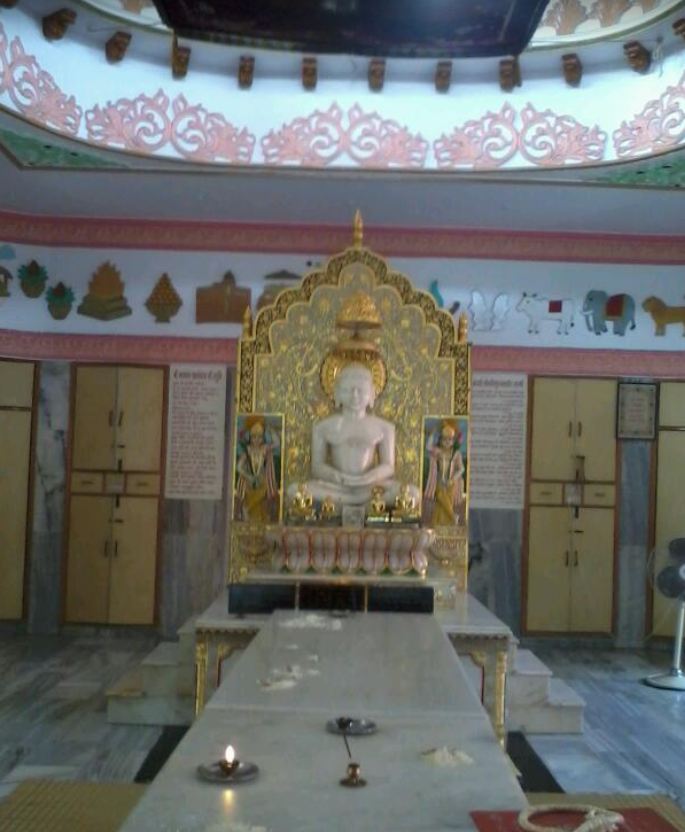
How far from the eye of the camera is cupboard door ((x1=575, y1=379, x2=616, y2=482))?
10.4 m

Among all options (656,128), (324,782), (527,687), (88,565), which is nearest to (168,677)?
(527,687)

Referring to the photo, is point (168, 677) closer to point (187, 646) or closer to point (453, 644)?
point (187, 646)

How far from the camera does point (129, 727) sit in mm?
6926

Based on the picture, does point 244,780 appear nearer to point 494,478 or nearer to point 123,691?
point 123,691

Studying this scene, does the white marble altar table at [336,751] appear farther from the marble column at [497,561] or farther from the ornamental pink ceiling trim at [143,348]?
the ornamental pink ceiling trim at [143,348]

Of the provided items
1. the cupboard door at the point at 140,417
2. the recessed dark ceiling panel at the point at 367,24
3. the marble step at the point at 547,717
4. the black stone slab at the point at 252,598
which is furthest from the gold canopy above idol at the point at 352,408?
the recessed dark ceiling panel at the point at 367,24

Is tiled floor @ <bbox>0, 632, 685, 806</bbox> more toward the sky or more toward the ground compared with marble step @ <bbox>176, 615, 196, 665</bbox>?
more toward the ground

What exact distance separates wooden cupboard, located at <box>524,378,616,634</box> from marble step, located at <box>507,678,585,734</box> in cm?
320

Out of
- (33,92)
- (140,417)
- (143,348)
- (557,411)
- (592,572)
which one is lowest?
(592,572)

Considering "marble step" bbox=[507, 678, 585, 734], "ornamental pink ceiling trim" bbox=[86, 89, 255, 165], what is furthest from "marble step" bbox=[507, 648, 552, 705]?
"ornamental pink ceiling trim" bbox=[86, 89, 255, 165]

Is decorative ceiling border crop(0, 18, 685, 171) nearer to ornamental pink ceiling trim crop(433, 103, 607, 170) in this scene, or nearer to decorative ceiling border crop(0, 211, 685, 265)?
ornamental pink ceiling trim crop(433, 103, 607, 170)

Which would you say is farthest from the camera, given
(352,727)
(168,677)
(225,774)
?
(168,677)

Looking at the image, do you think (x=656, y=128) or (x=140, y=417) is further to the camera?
(x=140, y=417)

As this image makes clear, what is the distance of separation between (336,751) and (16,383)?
26.8 ft
